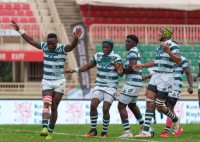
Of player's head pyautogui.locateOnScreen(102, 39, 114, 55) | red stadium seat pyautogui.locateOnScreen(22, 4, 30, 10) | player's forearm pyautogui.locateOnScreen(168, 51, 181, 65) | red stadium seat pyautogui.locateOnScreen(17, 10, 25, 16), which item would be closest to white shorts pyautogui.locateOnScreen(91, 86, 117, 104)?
player's head pyautogui.locateOnScreen(102, 39, 114, 55)

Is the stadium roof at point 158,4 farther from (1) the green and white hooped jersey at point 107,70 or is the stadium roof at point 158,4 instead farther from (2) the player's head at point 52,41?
(2) the player's head at point 52,41

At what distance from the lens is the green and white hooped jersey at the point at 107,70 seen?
20.3 metres

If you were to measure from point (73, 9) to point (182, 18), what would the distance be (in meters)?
5.84

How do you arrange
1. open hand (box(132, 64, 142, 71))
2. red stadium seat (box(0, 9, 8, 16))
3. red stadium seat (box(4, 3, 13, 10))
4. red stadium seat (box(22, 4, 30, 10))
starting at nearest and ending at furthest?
open hand (box(132, 64, 142, 71))
red stadium seat (box(0, 9, 8, 16))
red stadium seat (box(4, 3, 13, 10))
red stadium seat (box(22, 4, 30, 10))

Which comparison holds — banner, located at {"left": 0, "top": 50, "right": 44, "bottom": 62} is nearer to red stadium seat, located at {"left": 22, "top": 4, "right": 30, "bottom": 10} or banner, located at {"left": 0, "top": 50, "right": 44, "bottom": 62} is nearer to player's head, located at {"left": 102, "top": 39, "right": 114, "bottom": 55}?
red stadium seat, located at {"left": 22, "top": 4, "right": 30, "bottom": 10}

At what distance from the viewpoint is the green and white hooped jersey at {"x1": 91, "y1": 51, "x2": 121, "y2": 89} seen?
66.7ft

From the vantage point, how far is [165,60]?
19766 mm

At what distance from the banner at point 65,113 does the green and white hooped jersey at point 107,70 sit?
9.97m

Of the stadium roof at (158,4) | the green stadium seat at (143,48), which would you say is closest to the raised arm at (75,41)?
the green stadium seat at (143,48)

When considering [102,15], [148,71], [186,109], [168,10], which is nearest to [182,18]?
[168,10]

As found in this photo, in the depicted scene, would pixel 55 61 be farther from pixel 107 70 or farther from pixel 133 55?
pixel 133 55

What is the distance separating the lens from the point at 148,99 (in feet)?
65.5

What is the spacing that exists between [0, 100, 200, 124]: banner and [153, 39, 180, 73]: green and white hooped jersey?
10.7m

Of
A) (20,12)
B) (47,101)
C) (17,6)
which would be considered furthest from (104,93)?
(17,6)
